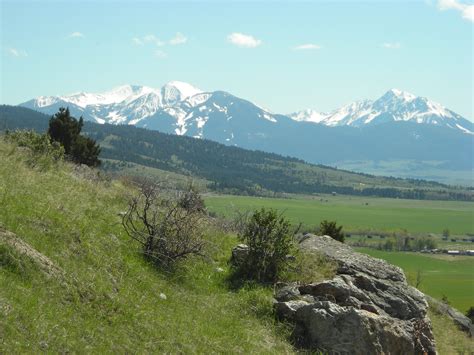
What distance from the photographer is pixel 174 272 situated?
536 inches

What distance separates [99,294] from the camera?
9.88m

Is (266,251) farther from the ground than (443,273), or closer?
farther from the ground

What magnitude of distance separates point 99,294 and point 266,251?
235 inches

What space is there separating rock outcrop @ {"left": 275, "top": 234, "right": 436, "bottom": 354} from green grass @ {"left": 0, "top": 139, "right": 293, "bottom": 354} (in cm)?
66

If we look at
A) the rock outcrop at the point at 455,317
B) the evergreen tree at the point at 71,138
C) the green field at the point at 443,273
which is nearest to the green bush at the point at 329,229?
the rock outcrop at the point at 455,317

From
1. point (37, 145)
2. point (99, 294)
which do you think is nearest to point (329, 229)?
point (37, 145)

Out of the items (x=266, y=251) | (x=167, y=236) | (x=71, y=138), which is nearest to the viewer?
(x=167, y=236)

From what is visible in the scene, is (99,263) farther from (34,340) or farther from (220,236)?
(220,236)

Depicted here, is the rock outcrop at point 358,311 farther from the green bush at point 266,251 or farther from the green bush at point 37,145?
the green bush at point 37,145

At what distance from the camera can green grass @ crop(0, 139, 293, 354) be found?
8.14 meters

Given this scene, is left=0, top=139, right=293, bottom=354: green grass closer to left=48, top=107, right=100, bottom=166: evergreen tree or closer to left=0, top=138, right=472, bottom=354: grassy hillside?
left=0, top=138, right=472, bottom=354: grassy hillside

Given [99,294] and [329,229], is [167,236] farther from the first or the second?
[329,229]

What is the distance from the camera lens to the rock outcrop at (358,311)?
1182cm

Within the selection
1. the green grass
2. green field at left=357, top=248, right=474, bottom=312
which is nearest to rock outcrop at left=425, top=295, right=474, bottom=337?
the green grass
